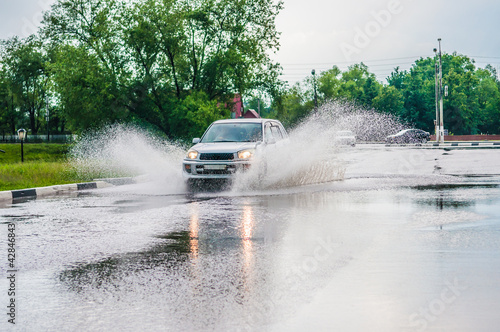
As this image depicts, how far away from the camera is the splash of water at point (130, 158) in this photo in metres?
22.0

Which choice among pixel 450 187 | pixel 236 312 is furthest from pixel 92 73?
pixel 236 312

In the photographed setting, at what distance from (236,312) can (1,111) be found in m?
98.5

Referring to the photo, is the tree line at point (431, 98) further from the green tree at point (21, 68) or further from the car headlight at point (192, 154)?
the car headlight at point (192, 154)

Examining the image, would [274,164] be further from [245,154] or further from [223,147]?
[223,147]

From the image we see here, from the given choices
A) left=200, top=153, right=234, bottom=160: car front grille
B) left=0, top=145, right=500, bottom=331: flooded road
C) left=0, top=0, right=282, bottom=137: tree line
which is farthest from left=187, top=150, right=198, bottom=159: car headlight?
left=0, top=0, right=282, bottom=137: tree line

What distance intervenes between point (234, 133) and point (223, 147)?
1.46 m

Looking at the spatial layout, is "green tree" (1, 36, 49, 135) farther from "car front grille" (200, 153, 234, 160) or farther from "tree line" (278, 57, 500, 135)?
"car front grille" (200, 153, 234, 160)

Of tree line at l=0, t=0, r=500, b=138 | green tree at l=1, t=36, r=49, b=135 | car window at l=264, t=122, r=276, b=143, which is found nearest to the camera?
car window at l=264, t=122, r=276, b=143

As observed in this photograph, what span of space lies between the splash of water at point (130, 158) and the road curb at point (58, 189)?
3.89ft

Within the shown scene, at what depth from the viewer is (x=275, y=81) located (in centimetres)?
3844

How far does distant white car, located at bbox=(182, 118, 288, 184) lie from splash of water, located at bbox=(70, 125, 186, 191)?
1.12 meters

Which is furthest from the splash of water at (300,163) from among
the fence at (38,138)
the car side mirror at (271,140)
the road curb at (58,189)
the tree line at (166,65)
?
the fence at (38,138)

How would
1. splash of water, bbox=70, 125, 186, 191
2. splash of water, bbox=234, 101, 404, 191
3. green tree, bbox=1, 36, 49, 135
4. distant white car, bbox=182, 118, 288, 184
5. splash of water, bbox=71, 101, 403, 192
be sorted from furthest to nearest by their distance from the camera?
green tree, bbox=1, 36, 49, 135, splash of water, bbox=70, 125, 186, 191, splash of water, bbox=71, 101, 403, 192, splash of water, bbox=234, 101, 404, 191, distant white car, bbox=182, 118, 288, 184

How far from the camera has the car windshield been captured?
17562mm
